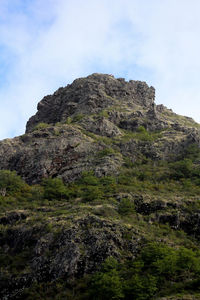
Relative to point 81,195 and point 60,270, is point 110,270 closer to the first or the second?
point 60,270

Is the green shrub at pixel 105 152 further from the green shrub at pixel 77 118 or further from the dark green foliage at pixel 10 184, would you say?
the green shrub at pixel 77 118

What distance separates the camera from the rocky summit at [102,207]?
137 feet

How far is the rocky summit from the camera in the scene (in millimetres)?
41656

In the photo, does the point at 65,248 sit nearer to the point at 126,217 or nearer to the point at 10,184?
the point at 126,217

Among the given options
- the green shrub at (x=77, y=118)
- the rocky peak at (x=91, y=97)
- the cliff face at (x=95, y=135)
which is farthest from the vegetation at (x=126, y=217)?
the rocky peak at (x=91, y=97)

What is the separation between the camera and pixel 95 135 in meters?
99.6

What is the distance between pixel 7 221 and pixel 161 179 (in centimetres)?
3536

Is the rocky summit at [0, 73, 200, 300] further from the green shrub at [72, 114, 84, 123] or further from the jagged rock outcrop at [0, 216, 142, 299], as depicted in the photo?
the green shrub at [72, 114, 84, 123]

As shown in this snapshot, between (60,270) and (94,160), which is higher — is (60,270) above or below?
below

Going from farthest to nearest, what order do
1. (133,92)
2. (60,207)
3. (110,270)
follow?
(133,92)
(60,207)
(110,270)

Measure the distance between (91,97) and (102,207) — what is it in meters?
67.2

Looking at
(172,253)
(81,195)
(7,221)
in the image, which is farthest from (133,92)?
(172,253)

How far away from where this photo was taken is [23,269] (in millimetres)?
45500

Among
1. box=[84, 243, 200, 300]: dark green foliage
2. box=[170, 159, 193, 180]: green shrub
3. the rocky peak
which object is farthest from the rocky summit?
the rocky peak
